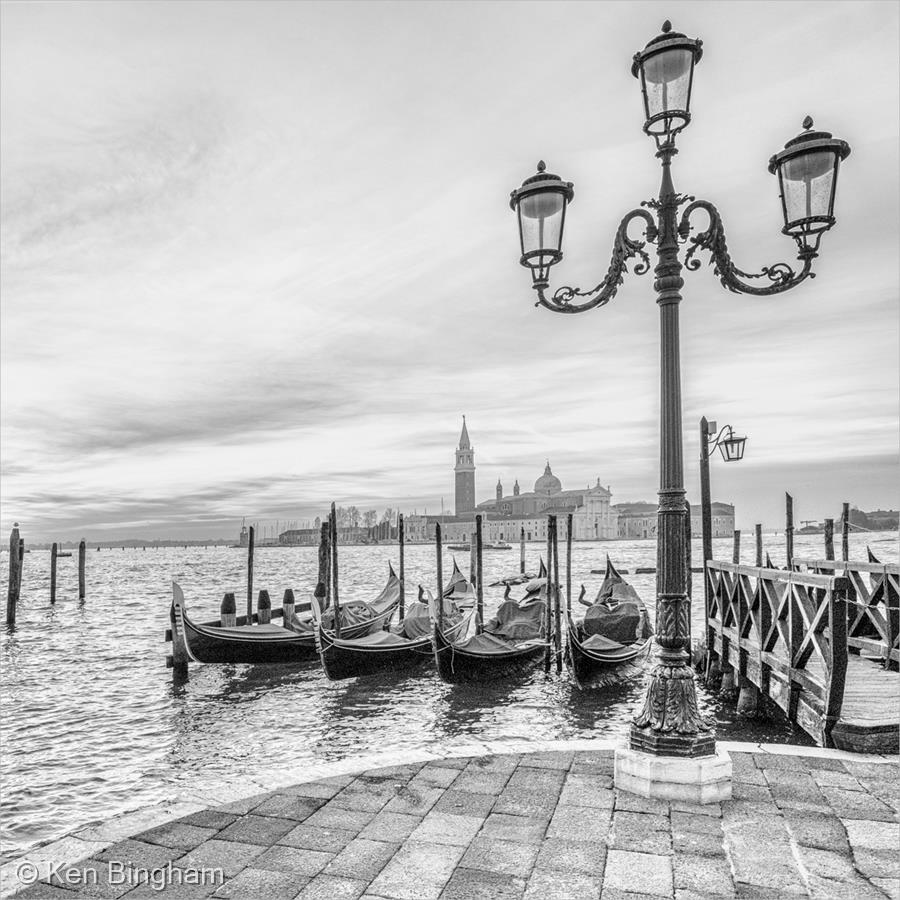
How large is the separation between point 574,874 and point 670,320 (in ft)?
9.00

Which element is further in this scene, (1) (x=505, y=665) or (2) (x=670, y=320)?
(1) (x=505, y=665)

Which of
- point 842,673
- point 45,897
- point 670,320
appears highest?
point 670,320

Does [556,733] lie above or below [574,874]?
below

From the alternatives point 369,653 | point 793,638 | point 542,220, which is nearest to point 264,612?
point 369,653

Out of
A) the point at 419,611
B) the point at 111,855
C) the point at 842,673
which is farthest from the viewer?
the point at 419,611

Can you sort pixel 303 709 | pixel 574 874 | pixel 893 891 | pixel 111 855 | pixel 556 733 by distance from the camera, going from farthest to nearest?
pixel 303 709 → pixel 556 733 → pixel 111 855 → pixel 574 874 → pixel 893 891

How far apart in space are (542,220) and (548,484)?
12935 centimetres

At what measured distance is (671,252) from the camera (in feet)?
13.4

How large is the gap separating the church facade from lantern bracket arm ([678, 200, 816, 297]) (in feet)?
332

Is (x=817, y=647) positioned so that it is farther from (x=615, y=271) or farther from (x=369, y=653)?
(x=369, y=653)

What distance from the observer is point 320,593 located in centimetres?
1564

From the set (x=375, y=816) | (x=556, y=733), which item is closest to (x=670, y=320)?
(x=375, y=816)

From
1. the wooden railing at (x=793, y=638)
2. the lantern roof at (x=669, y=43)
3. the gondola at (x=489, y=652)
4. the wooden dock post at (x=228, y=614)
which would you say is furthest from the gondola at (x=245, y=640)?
the lantern roof at (x=669, y=43)

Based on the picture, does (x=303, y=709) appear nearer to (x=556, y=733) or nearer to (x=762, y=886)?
(x=556, y=733)
